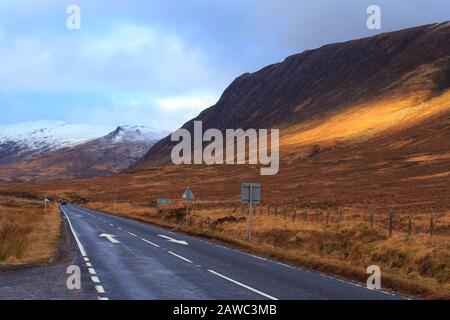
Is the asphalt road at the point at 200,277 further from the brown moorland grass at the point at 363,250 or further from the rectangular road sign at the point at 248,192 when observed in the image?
the rectangular road sign at the point at 248,192

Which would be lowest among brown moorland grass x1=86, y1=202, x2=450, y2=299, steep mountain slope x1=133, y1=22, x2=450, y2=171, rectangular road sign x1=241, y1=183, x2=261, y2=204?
brown moorland grass x1=86, y1=202, x2=450, y2=299

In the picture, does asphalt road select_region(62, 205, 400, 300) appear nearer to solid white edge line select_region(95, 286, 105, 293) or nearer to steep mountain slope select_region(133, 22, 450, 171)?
solid white edge line select_region(95, 286, 105, 293)

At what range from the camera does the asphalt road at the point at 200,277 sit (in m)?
12.8

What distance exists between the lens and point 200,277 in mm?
15625

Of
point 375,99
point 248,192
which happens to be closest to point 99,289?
point 248,192

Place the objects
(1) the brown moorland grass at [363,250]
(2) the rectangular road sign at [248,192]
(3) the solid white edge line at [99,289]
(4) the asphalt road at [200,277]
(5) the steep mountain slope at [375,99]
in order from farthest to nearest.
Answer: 1. (5) the steep mountain slope at [375,99]
2. (2) the rectangular road sign at [248,192]
3. (1) the brown moorland grass at [363,250]
4. (4) the asphalt road at [200,277]
5. (3) the solid white edge line at [99,289]

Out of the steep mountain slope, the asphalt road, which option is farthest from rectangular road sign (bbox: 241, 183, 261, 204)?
the steep mountain slope

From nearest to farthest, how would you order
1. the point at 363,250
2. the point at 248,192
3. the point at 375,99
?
the point at 363,250
the point at 248,192
the point at 375,99

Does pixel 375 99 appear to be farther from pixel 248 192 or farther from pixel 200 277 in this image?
pixel 200 277

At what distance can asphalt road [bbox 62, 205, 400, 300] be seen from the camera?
41.9 ft

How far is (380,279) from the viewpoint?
1587 centimetres

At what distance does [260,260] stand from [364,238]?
630cm

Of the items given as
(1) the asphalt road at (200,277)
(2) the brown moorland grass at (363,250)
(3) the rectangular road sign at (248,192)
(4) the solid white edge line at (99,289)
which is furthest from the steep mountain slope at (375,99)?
(4) the solid white edge line at (99,289)
